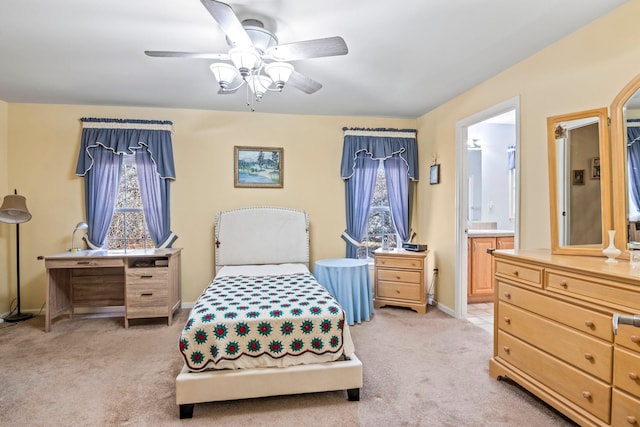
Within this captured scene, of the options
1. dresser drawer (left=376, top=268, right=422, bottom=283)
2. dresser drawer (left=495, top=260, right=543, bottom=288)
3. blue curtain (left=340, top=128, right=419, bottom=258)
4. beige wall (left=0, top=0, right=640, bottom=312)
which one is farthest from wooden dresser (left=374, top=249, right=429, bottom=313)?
dresser drawer (left=495, top=260, right=543, bottom=288)

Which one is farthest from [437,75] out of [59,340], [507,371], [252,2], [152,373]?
[59,340]

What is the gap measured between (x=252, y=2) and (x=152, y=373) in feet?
8.93

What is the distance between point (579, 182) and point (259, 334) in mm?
2414

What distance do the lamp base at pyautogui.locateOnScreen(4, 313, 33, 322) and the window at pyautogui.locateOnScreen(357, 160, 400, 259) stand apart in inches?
160

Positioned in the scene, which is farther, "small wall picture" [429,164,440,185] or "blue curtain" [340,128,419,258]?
"blue curtain" [340,128,419,258]

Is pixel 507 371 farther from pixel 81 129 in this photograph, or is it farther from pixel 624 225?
pixel 81 129

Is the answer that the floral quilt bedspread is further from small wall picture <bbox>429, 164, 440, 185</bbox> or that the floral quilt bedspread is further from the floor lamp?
the floor lamp

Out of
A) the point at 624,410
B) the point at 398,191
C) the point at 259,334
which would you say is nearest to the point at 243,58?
the point at 259,334

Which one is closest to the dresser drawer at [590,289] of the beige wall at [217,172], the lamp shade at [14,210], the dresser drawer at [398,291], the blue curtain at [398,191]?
the beige wall at [217,172]

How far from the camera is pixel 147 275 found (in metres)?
3.65

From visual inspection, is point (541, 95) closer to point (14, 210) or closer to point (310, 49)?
point (310, 49)

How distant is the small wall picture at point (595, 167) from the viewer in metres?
2.24

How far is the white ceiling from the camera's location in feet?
6.98

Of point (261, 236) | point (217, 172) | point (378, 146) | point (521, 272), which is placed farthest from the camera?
point (378, 146)
